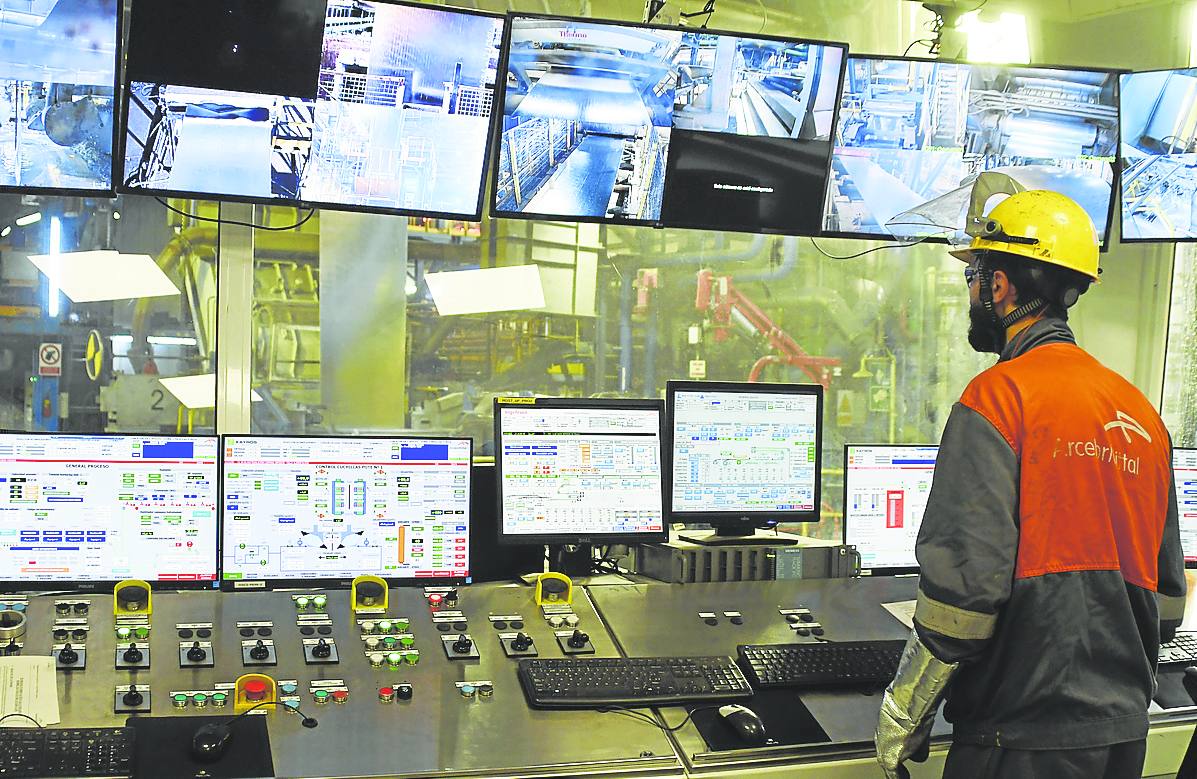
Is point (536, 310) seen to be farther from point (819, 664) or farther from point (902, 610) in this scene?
point (819, 664)

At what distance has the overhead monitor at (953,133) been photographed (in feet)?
9.66

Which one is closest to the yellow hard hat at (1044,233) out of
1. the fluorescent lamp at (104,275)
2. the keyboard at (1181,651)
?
the keyboard at (1181,651)

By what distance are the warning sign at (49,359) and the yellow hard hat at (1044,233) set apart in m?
2.75

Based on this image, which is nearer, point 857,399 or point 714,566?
point 714,566

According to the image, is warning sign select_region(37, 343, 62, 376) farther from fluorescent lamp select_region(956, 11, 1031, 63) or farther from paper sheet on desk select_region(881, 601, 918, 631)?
fluorescent lamp select_region(956, 11, 1031, 63)

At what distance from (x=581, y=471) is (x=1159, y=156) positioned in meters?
1.97

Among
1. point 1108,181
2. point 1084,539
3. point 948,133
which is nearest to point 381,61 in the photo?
point 948,133

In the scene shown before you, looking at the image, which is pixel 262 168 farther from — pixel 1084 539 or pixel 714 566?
pixel 1084 539

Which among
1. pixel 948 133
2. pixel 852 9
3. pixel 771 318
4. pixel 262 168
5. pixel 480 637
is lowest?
pixel 480 637

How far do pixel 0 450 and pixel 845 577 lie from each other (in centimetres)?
204

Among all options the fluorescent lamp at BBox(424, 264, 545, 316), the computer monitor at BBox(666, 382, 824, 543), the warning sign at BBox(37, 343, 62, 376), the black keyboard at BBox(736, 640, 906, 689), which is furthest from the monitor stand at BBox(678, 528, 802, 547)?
the warning sign at BBox(37, 343, 62, 376)

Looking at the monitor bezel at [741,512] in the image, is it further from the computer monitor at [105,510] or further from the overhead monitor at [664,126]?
the computer monitor at [105,510]

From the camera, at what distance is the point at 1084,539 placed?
1.62m

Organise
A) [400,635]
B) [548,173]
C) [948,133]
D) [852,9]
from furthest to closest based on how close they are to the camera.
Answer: [852,9]
[948,133]
[548,173]
[400,635]
